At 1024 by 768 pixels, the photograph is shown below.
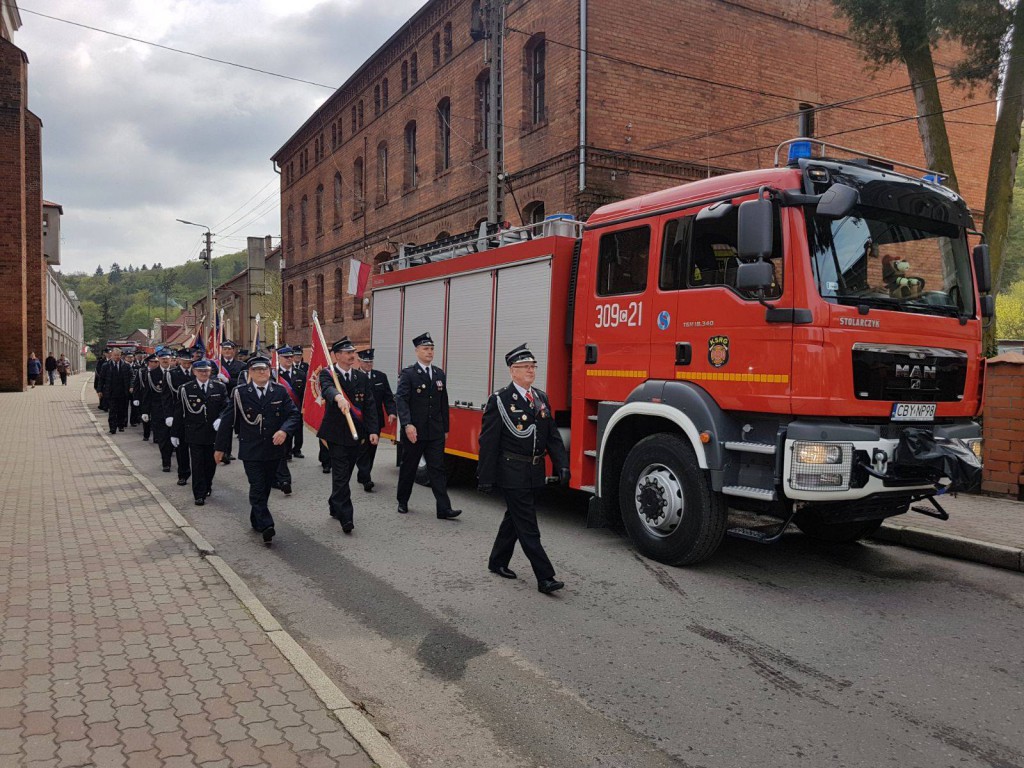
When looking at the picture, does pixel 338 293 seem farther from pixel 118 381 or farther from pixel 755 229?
→ pixel 755 229

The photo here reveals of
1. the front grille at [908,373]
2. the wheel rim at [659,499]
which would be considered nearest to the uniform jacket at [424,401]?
the wheel rim at [659,499]

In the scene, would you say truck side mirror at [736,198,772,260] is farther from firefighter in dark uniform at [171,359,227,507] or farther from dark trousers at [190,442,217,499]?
dark trousers at [190,442,217,499]

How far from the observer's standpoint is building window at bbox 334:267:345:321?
112 ft

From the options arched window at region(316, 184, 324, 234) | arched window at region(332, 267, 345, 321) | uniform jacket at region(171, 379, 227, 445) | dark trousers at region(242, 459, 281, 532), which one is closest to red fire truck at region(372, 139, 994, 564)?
dark trousers at region(242, 459, 281, 532)

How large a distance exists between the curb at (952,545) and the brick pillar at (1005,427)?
2.31 metres

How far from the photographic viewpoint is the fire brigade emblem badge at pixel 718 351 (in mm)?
6160

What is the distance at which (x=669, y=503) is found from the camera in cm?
650

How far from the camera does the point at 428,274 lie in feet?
35.1

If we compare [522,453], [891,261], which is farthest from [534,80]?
[522,453]

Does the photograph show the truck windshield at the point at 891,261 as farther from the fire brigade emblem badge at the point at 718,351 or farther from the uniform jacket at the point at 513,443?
the uniform jacket at the point at 513,443

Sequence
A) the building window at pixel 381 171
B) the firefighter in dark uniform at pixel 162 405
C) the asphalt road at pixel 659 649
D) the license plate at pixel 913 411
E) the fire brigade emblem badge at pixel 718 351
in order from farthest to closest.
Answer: the building window at pixel 381 171 < the firefighter in dark uniform at pixel 162 405 < the fire brigade emblem badge at pixel 718 351 < the license plate at pixel 913 411 < the asphalt road at pixel 659 649

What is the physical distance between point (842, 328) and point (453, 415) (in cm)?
531

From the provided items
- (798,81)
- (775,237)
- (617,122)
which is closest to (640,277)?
(775,237)

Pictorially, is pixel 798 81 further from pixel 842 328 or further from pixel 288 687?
pixel 288 687
